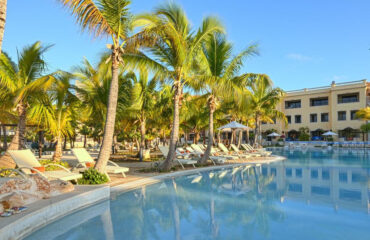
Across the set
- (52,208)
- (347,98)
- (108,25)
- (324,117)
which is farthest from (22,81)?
(347,98)

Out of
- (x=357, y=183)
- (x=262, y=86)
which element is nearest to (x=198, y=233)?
(x=357, y=183)

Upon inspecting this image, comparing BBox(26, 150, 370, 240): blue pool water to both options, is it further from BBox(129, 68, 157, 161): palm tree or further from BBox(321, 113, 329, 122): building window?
BBox(321, 113, 329, 122): building window

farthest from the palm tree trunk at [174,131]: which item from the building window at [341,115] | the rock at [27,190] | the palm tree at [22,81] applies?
the building window at [341,115]

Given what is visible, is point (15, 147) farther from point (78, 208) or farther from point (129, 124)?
point (129, 124)

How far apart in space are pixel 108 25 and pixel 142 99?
23.4 feet

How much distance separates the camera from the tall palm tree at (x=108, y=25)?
773 cm

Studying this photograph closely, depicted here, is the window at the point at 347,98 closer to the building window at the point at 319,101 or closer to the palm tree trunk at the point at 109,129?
the building window at the point at 319,101

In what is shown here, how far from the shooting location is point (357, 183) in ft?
28.9

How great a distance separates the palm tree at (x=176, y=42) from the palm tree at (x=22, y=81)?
397cm

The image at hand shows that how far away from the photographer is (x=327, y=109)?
130 ft

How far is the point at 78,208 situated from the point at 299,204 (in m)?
4.77

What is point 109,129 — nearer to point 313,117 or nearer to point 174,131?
point 174,131

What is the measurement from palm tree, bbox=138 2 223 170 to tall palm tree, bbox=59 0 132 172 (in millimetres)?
985

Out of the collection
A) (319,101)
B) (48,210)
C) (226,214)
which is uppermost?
(319,101)
